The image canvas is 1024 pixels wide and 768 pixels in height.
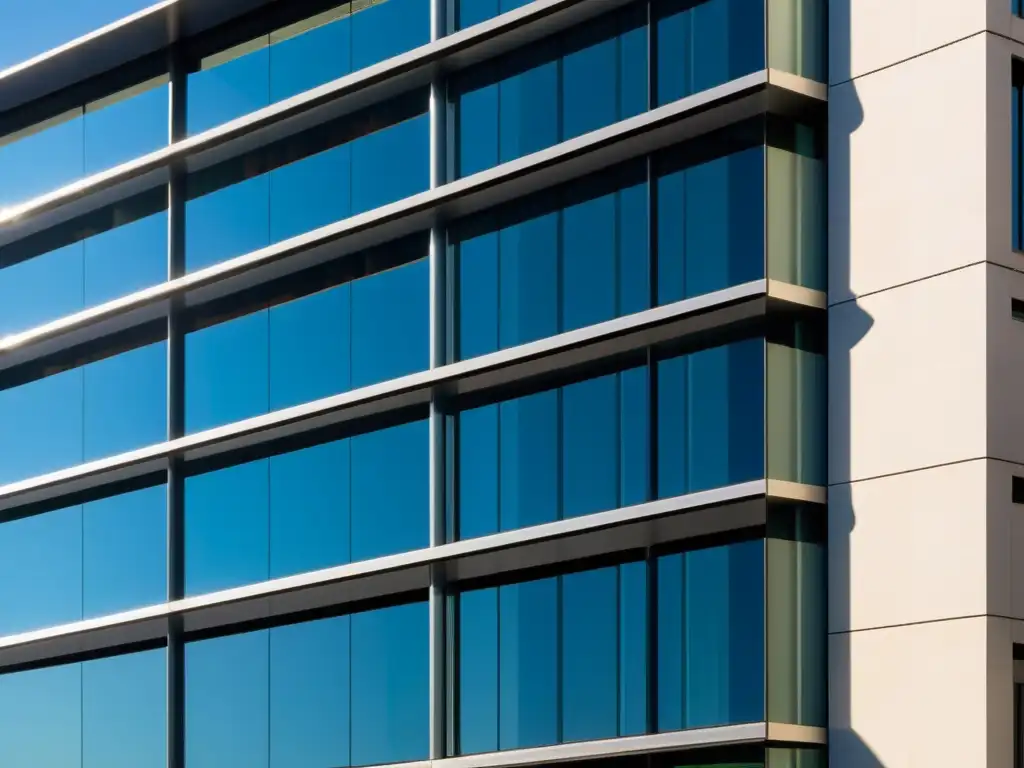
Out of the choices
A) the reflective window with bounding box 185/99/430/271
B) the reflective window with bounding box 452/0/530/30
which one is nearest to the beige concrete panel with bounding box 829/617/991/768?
the reflective window with bounding box 185/99/430/271

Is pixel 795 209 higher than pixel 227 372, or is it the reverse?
pixel 795 209

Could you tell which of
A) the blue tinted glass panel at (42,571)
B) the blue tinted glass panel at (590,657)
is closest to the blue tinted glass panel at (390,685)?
the blue tinted glass panel at (590,657)

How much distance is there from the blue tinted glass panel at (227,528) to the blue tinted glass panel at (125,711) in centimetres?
168

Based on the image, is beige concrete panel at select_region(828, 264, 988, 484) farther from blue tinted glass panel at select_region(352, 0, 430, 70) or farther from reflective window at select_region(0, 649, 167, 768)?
reflective window at select_region(0, 649, 167, 768)

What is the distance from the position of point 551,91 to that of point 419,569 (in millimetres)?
6690

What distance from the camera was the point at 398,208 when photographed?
27.2 metres

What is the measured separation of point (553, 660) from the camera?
79.2 ft

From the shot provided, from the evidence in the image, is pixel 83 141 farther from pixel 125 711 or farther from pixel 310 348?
pixel 125 711

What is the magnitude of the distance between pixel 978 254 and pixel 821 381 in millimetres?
2636

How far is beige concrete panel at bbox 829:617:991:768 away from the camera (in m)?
20.5

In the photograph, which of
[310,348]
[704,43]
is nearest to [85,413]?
[310,348]

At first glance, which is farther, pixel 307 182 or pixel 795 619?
pixel 307 182

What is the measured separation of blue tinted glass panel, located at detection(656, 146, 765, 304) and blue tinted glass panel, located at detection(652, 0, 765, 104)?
106cm

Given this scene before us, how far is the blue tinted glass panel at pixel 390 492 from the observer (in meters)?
26.5
